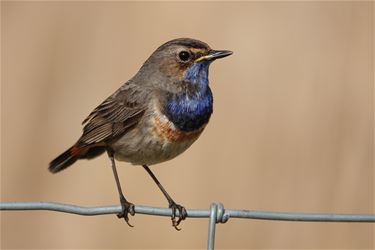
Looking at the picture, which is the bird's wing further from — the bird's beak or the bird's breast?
the bird's beak

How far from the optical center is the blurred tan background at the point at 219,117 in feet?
22.8

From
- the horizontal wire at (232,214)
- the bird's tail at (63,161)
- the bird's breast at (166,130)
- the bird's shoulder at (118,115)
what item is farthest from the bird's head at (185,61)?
the horizontal wire at (232,214)

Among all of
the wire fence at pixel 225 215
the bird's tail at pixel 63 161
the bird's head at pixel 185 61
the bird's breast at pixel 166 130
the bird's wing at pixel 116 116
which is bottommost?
the wire fence at pixel 225 215

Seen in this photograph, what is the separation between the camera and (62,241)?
7.25m

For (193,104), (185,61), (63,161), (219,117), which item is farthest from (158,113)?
(219,117)

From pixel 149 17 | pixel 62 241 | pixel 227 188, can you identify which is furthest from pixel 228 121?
pixel 62 241

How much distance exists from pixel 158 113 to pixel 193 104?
0.77 feet

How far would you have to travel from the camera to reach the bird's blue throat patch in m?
5.29

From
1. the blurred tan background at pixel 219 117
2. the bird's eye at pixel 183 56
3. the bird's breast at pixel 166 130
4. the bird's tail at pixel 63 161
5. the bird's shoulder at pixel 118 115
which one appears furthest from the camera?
the blurred tan background at pixel 219 117

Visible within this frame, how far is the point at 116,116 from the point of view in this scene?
5.50 meters

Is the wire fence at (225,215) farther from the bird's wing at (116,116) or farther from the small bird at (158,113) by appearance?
the bird's wing at (116,116)

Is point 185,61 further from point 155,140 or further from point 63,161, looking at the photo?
point 63,161

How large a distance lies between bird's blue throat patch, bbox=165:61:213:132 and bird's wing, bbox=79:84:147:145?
8.0 inches

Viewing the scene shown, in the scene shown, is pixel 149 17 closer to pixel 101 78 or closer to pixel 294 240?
pixel 101 78
